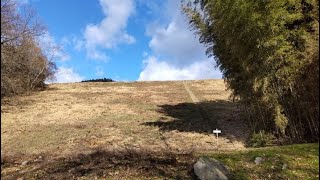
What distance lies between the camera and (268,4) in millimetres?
9172

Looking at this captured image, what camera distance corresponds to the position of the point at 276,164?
7164 mm

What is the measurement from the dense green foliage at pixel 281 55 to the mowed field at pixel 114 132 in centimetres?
158

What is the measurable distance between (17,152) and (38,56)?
15.2m

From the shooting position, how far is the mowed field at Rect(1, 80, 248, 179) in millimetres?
7430

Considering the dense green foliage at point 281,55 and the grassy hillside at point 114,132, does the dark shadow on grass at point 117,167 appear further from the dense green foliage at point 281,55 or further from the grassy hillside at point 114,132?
the dense green foliage at point 281,55

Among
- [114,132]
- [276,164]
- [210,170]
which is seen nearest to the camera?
[210,170]

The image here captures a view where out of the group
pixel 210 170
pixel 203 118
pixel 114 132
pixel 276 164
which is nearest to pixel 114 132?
pixel 114 132

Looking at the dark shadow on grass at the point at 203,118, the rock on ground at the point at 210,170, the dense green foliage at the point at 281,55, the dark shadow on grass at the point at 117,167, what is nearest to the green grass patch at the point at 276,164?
the rock on ground at the point at 210,170

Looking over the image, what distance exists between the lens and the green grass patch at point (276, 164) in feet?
22.3

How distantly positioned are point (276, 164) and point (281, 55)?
309 cm

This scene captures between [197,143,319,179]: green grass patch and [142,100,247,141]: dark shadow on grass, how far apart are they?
423cm

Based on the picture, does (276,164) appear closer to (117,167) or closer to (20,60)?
(117,167)

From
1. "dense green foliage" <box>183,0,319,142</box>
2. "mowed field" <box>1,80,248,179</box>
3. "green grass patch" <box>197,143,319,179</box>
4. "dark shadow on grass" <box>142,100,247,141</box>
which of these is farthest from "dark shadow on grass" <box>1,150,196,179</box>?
"dark shadow on grass" <box>142,100,247,141</box>

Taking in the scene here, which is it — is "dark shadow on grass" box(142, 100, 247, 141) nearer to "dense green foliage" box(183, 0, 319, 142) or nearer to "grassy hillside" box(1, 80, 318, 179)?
"grassy hillside" box(1, 80, 318, 179)
